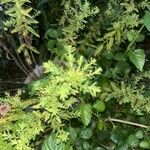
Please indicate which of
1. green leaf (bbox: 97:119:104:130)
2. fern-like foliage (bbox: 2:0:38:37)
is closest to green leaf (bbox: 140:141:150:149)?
green leaf (bbox: 97:119:104:130)

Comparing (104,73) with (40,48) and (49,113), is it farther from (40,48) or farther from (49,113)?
(40,48)

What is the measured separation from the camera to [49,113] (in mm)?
1058

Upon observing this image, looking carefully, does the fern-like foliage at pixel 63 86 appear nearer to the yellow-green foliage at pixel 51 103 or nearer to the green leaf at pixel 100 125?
the yellow-green foliage at pixel 51 103

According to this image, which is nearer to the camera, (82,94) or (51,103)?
(51,103)

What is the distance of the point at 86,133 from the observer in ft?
3.95

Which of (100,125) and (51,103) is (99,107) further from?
(51,103)

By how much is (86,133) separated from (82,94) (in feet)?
0.38

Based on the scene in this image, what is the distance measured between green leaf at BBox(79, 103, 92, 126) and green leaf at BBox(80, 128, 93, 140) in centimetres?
10

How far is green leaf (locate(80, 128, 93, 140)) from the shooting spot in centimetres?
120

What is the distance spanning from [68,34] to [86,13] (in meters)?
0.10

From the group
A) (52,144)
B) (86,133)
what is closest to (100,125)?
(86,133)

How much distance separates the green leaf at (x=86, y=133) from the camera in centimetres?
120

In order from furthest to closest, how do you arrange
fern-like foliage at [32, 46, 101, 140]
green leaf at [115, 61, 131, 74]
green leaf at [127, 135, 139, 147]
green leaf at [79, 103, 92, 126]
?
green leaf at [115, 61, 131, 74] → green leaf at [127, 135, 139, 147] → green leaf at [79, 103, 92, 126] → fern-like foliage at [32, 46, 101, 140]

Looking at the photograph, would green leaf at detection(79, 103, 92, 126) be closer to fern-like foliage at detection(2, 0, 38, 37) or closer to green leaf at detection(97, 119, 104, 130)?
green leaf at detection(97, 119, 104, 130)
